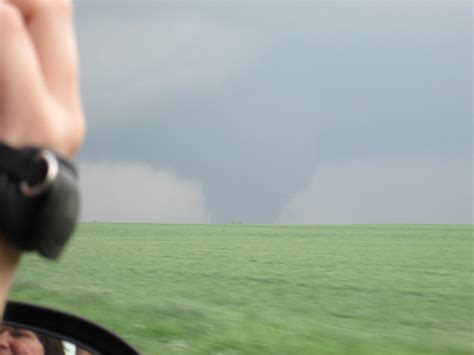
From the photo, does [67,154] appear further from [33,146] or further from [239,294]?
[239,294]

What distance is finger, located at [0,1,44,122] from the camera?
0.36m

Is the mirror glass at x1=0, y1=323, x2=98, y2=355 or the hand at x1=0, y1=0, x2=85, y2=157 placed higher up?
the hand at x1=0, y1=0, x2=85, y2=157

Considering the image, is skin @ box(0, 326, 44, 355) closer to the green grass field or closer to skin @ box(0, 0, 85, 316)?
skin @ box(0, 0, 85, 316)

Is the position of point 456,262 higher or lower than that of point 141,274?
higher

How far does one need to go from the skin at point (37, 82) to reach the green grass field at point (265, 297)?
3416 millimetres

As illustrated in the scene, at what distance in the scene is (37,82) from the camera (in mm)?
375

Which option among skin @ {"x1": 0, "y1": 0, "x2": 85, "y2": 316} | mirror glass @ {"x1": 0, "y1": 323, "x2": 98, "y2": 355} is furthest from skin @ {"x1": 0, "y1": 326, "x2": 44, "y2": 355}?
skin @ {"x1": 0, "y1": 0, "x2": 85, "y2": 316}

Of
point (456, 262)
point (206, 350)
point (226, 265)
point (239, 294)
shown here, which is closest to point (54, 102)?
point (206, 350)

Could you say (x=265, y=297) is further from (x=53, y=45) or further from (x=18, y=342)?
→ (x=53, y=45)

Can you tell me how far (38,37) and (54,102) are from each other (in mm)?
39

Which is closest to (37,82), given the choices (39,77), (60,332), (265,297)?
(39,77)

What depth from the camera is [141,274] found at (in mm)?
7695

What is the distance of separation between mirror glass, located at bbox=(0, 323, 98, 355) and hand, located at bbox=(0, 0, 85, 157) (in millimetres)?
320

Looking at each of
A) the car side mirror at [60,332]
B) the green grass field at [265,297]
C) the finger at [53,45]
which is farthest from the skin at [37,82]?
the green grass field at [265,297]
